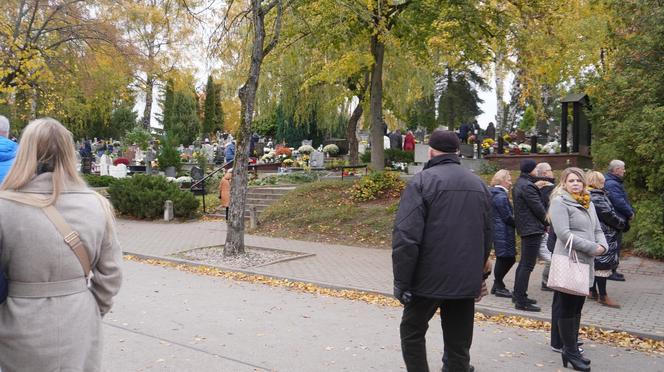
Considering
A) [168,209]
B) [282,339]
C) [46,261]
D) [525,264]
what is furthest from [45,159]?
[168,209]

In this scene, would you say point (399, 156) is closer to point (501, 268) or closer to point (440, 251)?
point (501, 268)

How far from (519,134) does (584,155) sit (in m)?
11.3

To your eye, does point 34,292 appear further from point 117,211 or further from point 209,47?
point 117,211

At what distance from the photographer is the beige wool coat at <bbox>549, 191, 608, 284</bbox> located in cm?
553

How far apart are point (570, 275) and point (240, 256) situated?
727 cm

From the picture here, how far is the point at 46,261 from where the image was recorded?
9.41 ft

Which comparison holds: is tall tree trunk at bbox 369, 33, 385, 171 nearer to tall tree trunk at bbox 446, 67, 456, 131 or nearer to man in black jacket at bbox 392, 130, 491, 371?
man in black jacket at bbox 392, 130, 491, 371

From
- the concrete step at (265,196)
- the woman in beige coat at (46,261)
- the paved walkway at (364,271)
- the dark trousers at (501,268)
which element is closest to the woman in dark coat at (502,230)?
the dark trousers at (501,268)

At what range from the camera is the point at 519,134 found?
29.3 m

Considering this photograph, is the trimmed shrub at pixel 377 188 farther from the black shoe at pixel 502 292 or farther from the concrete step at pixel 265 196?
the black shoe at pixel 502 292

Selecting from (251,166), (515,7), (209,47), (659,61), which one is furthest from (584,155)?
(251,166)

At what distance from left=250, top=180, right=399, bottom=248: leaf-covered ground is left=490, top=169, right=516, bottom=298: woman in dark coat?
4.94 meters

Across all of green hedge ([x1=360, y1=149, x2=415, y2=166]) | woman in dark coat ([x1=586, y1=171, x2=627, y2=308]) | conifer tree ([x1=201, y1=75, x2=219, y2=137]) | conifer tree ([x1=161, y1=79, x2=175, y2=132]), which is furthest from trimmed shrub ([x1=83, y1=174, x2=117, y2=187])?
conifer tree ([x1=201, y1=75, x2=219, y2=137])

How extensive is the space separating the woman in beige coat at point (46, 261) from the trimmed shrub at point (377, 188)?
45.1ft
